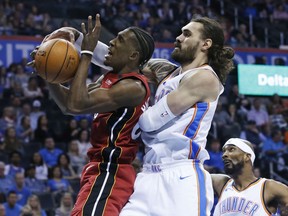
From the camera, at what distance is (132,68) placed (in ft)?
15.7

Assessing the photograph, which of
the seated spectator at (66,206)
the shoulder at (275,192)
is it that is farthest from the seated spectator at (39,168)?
the shoulder at (275,192)

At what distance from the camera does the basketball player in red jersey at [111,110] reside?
445 cm

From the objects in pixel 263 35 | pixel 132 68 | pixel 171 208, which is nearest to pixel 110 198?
pixel 171 208

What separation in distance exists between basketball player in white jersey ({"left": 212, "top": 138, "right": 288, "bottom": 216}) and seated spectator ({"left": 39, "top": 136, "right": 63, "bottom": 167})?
17.0 ft

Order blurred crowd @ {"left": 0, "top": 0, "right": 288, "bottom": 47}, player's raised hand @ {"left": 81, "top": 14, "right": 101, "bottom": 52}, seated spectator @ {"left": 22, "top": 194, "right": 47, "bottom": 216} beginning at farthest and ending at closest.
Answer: blurred crowd @ {"left": 0, "top": 0, "right": 288, "bottom": 47}, seated spectator @ {"left": 22, "top": 194, "right": 47, "bottom": 216}, player's raised hand @ {"left": 81, "top": 14, "right": 101, "bottom": 52}

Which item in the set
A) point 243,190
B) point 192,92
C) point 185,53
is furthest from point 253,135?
point 192,92

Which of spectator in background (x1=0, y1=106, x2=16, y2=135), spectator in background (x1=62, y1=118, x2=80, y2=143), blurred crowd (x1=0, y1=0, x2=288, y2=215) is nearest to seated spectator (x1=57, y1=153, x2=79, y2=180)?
blurred crowd (x1=0, y1=0, x2=288, y2=215)

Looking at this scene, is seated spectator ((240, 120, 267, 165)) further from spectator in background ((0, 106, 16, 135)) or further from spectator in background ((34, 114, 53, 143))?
spectator in background ((0, 106, 16, 135))

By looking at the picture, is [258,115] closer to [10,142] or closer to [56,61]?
[10,142]

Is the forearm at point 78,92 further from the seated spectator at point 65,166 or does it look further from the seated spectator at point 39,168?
the seated spectator at point 65,166

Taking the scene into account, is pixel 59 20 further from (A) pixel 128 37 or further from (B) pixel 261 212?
(A) pixel 128 37

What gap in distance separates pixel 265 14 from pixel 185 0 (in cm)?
231

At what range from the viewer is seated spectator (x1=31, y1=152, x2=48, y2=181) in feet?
37.4

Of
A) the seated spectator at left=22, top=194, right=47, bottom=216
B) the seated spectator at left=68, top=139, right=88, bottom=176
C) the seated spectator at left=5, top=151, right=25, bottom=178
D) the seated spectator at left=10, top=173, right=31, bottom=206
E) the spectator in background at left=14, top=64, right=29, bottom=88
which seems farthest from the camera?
the spectator in background at left=14, top=64, right=29, bottom=88
